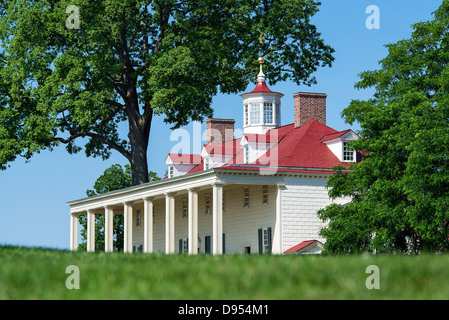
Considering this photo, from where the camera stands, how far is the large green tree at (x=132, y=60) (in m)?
49.6

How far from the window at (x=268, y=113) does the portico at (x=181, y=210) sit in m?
7.09

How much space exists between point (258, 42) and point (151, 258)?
38.1m

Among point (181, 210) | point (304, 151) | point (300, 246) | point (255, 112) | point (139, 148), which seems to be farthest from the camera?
point (181, 210)

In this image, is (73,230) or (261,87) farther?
(73,230)

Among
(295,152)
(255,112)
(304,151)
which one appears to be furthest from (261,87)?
(295,152)

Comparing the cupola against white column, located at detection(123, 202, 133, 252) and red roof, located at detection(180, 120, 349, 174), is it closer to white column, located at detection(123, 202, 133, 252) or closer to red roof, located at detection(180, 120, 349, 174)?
red roof, located at detection(180, 120, 349, 174)

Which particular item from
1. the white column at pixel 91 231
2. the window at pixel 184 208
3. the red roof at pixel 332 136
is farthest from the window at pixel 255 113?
the white column at pixel 91 231

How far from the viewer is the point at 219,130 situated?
6594 cm

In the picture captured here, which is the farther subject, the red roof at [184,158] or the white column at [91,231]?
the white column at [91,231]

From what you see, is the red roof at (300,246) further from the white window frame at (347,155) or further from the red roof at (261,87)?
the red roof at (261,87)

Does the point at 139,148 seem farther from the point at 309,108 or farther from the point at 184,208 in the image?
the point at 309,108

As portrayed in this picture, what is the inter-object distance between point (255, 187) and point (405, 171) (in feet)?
45.4

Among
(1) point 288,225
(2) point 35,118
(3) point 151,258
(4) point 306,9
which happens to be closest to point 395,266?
(3) point 151,258

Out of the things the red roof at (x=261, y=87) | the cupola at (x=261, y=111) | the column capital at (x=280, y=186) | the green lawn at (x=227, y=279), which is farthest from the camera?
the cupola at (x=261, y=111)
